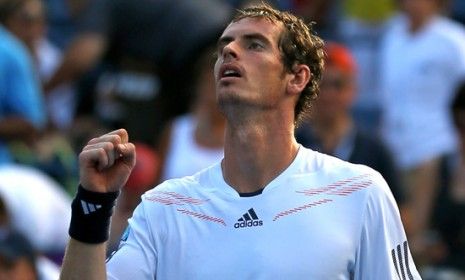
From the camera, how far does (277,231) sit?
14.7 feet

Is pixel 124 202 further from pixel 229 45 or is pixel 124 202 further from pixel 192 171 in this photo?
pixel 229 45

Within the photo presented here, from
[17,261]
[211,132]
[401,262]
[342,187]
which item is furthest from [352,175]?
[211,132]

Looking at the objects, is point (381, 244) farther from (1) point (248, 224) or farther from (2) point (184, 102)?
(2) point (184, 102)

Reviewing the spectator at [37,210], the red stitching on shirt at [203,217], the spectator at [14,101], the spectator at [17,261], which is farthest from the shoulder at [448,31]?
the red stitching on shirt at [203,217]

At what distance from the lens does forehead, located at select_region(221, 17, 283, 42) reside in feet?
15.3

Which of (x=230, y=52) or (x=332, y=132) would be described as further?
(x=332, y=132)

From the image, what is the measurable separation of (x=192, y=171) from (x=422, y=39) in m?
2.24

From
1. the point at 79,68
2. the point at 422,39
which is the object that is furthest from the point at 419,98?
the point at 79,68

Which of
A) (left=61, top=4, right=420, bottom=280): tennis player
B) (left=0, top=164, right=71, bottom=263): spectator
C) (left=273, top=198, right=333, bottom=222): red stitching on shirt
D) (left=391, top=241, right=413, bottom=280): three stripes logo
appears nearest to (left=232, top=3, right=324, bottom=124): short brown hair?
(left=61, top=4, right=420, bottom=280): tennis player

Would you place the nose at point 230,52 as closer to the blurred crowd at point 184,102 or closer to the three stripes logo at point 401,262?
the three stripes logo at point 401,262

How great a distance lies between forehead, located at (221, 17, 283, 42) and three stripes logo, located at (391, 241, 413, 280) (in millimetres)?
801

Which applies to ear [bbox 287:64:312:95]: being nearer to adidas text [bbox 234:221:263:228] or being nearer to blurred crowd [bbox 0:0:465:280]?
adidas text [bbox 234:221:263:228]

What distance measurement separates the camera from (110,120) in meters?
9.92

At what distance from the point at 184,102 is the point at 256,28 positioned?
524 centimetres
